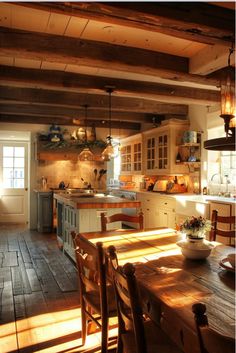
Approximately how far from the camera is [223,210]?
448 centimetres

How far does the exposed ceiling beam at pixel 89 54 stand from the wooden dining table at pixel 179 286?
72.9 inches

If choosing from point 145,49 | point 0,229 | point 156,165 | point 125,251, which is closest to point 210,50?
point 145,49

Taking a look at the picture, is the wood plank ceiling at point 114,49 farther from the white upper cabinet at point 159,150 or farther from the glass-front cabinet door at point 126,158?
the glass-front cabinet door at point 126,158

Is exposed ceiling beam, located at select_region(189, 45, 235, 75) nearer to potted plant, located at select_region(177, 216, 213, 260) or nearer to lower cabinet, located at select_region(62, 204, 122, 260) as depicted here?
potted plant, located at select_region(177, 216, 213, 260)

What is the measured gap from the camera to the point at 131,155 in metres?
8.21

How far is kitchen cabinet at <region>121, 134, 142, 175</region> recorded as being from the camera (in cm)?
774

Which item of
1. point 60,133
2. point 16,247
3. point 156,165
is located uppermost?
point 60,133

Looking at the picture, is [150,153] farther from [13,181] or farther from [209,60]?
[209,60]

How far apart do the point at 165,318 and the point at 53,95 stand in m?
4.51

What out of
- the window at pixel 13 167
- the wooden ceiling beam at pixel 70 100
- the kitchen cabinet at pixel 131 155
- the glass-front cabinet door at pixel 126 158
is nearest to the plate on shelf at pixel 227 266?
the wooden ceiling beam at pixel 70 100

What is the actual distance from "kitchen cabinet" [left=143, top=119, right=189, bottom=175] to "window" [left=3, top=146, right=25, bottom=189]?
11.6 ft

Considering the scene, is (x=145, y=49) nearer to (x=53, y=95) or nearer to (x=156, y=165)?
(x=53, y=95)

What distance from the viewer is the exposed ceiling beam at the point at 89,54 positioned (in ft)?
9.57

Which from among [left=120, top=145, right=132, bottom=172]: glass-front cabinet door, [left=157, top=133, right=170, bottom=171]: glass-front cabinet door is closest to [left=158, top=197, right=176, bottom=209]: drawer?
[left=157, top=133, right=170, bottom=171]: glass-front cabinet door
